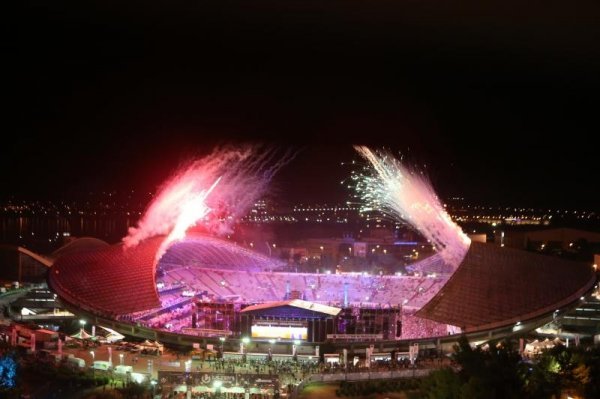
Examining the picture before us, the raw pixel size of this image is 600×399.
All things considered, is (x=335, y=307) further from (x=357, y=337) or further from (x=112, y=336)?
(x=112, y=336)

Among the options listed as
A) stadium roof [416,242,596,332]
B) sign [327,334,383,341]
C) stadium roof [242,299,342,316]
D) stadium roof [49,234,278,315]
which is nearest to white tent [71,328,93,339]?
stadium roof [49,234,278,315]

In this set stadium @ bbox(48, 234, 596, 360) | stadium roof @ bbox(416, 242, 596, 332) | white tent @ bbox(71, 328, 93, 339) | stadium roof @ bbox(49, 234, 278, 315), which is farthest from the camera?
stadium roof @ bbox(49, 234, 278, 315)

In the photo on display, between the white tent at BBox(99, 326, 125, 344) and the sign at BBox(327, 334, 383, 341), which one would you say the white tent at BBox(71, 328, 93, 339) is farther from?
the sign at BBox(327, 334, 383, 341)

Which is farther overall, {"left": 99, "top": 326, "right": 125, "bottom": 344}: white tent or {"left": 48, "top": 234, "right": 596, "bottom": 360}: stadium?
{"left": 99, "top": 326, "right": 125, "bottom": 344}: white tent

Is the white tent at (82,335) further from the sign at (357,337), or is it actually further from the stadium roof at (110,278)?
the sign at (357,337)

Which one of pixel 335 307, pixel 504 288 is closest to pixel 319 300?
pixel 335 307

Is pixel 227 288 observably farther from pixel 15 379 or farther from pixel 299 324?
pixel 15 379

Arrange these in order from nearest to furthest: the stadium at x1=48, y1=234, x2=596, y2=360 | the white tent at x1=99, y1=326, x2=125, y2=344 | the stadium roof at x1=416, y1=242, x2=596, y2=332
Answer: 1. the stadium roof at x1=416, y1=242, x2=596, y2=332
2. the stadium at x1=48, y1=234, x2=596, y2=360
3. the white tent at x1=99, y1=326, x2=125, y2=344

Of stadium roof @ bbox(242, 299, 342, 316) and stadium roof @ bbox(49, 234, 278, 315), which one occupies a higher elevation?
stadium roof @ bbox(49, 234, 278, 315)
